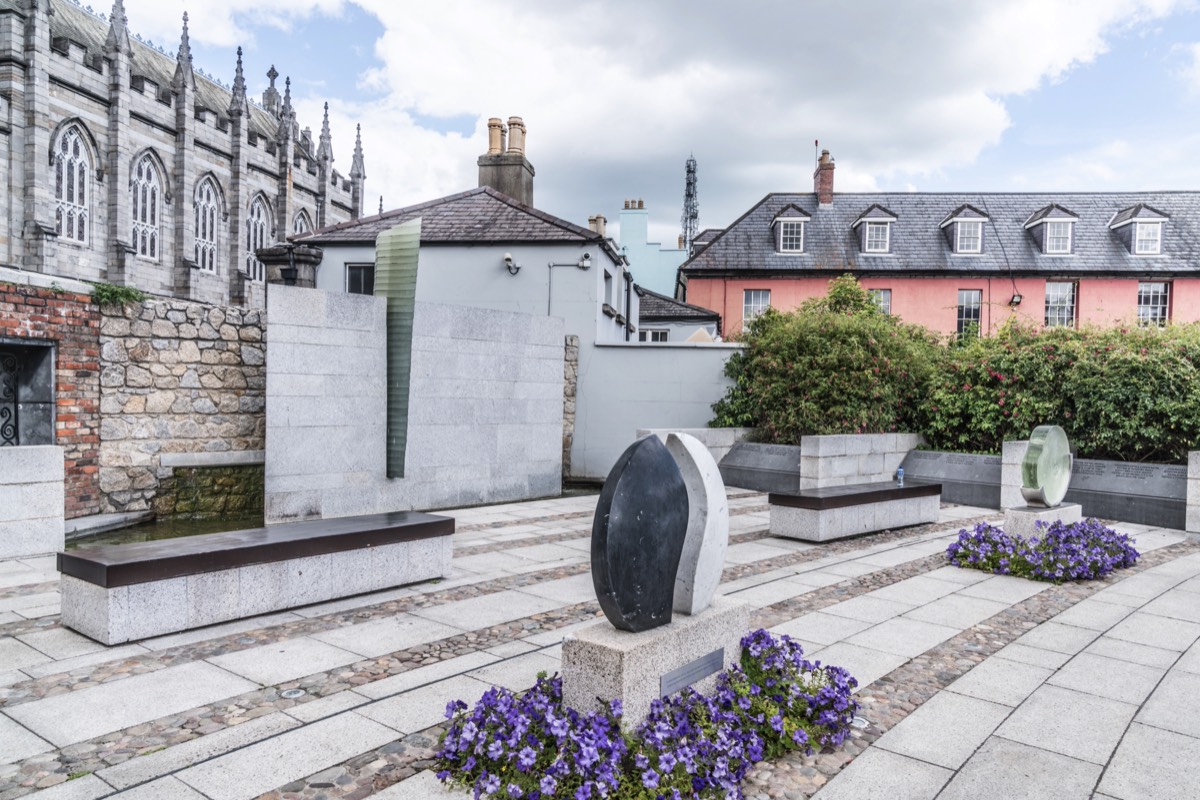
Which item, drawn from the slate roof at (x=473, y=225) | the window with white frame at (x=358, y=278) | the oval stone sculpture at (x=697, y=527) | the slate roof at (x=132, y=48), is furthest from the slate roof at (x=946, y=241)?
the oval stone sculpture at (x=697, y=527)

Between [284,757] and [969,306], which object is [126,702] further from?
[969,306]

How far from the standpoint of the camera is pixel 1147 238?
28391mm

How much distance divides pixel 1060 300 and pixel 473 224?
23.5m

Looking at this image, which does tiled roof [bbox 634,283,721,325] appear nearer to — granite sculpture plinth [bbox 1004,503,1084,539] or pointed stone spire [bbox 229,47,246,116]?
granite sculpture plinth [bbox 1004,503,1084,539]

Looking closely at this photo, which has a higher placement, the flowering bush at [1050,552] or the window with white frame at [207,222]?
the window with white frame at [207,222]

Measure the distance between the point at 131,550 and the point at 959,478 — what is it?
1212 centimetres

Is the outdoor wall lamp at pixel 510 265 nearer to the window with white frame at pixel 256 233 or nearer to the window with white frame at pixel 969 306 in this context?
the window with white frame at pixel 969 306

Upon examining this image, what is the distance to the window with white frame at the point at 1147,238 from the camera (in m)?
28.3

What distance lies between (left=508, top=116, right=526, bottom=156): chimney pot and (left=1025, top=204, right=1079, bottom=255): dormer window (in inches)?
838

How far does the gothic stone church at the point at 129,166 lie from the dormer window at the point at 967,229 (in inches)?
1170

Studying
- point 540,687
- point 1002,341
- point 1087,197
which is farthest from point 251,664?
point 1087,197

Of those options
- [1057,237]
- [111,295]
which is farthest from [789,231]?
[111,295]

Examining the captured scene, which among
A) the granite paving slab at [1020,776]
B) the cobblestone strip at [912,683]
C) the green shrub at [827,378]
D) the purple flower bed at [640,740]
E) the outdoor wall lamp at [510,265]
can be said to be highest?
the outdoor wall lamp at [510,265]

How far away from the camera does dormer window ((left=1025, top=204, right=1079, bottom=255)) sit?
2878 cm
